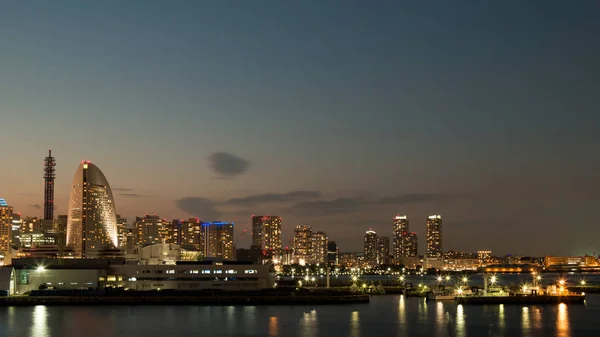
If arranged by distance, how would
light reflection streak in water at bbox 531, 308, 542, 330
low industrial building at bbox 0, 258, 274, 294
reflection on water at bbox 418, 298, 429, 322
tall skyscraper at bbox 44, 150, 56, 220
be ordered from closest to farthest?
light reflection streak in water at bbox 531, 308, 542, 330, reflection on water at bbox 418, 298, 429, 322, low industrial building at bbox 0, 258, 274, 294, tall skyscraper at bbox 44, 150, 56, 220

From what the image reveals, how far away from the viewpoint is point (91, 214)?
121188mm

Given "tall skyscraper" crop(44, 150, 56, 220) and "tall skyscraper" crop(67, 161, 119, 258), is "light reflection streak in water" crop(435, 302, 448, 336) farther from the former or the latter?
"tall skyscraper" crop(44, 150, 56, 220)

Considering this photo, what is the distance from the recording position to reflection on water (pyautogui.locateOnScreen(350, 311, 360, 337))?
48.6 m

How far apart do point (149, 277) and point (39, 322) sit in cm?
2293

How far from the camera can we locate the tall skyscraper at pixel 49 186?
17088 cm

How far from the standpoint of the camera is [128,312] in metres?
62.6

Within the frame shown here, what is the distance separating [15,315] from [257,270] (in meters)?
25.4

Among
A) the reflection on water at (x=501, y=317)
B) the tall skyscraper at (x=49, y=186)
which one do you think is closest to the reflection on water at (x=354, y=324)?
the reflection on water at (x=501, y=317)

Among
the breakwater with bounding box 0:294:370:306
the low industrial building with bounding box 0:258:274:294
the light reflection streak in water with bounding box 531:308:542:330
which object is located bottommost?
the light reflection streak in water with bounding box 531:308:542:330

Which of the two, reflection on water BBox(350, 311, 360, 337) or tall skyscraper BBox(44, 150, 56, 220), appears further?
tall skyscraper BBox(44, 150, 56, 220)

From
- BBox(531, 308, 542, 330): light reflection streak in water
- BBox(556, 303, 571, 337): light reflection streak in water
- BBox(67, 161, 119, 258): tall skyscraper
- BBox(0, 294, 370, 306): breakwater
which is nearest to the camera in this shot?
BBox(556, 303, 571, 337): light reflection streak in water

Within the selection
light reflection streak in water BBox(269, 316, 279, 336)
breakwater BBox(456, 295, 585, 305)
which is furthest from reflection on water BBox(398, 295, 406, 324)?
light reflection streak in water BBox(269, 316, 279, 336)

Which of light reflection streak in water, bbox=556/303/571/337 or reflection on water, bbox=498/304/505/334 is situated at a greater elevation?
reflection on water, bbox=498/304/505/334

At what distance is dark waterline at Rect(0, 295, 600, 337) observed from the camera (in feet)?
161
